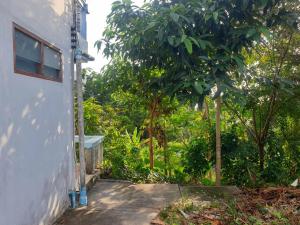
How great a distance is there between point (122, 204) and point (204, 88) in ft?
7.68

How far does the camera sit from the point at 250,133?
24.1ft

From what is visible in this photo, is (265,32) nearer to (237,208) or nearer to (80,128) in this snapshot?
(237,208)

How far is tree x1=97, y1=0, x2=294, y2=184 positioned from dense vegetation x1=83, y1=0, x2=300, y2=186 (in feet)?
0.06

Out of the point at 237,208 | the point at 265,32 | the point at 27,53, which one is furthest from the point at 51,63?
the point at 237,208

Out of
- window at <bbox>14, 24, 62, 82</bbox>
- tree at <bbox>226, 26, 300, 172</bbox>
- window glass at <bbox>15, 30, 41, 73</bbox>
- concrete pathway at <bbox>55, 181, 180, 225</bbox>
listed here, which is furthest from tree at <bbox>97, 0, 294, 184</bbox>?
concrete pathway at <bbox>55, 181, 180, 225</bbox>

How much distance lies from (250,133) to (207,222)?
11.8 feet

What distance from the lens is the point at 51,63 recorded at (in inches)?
183

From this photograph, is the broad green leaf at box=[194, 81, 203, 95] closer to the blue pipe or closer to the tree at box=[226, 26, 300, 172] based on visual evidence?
the tree at box=[226, 26, 300, 172]

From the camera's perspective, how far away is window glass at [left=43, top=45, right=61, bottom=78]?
14.6 ft

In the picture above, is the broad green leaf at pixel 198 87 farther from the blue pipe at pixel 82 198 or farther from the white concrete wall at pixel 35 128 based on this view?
the blue pipe at pixel 82 198

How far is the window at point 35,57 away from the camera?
353 cm

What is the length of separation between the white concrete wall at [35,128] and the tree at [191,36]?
1.09m

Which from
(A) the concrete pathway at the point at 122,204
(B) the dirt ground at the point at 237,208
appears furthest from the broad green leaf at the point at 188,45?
(A) the concrete pathway at the point at 122,204

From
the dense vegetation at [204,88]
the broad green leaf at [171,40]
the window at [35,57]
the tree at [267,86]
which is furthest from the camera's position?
the tree at [267,86]
